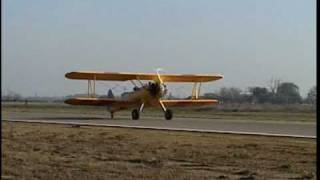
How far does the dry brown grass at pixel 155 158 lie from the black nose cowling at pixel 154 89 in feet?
69.1

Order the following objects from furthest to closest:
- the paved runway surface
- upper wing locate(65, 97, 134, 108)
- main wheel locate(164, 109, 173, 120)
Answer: upper wing locate(65, 97, 134, 108) → main wheel locate(164, 109, 173, 120) → the paved runway surface

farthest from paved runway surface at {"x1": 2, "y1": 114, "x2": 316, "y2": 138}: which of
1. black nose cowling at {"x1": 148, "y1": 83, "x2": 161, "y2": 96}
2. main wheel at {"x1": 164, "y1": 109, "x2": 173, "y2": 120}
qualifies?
black nose cowling at {"x1": 148, "y1": 83, "x2": 161, "y2": 96}

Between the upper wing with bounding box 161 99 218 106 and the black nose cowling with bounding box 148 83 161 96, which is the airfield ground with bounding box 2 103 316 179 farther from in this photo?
the upper wing with bounding box 161 99 218 106

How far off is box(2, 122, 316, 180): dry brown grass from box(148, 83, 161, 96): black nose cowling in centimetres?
2105

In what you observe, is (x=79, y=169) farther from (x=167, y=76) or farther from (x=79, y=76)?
(x=167, y=76)

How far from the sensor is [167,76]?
43.4 meters

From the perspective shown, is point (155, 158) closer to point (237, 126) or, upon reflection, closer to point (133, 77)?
point (237, 126)

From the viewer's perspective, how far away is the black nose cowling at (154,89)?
39.1 metres

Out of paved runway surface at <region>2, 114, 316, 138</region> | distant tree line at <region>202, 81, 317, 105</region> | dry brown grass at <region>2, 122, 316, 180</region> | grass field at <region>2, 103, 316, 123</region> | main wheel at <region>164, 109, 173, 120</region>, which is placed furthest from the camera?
distant tree line at <region>202, 81, 317, 105</region>

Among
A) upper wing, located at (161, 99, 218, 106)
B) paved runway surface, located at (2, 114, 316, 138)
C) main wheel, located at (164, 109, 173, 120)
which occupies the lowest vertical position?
paved runway surface, located at (2, 114, 316, 138)

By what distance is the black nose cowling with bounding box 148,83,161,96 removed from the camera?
39.1m

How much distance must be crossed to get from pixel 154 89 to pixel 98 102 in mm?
3751

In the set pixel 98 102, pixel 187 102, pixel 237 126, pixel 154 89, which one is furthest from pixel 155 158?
pixel 187 102

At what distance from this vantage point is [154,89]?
39156 millimetres
